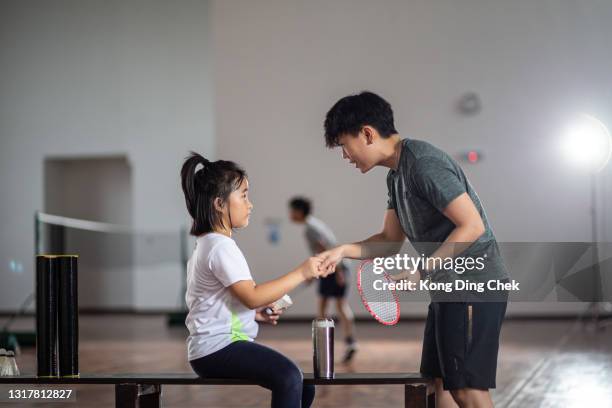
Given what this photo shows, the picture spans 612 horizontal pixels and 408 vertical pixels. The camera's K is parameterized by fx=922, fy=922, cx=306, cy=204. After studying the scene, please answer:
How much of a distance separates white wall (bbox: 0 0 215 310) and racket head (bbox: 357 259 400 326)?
11.2 meters

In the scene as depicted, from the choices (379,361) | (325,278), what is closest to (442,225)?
(379,361)

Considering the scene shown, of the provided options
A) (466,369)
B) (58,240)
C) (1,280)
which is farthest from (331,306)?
(466,369)

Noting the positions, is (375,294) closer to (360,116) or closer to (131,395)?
(360,116)

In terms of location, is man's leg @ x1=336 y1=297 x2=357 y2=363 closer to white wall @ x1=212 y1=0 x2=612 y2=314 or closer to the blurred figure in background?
the blurred figure in background

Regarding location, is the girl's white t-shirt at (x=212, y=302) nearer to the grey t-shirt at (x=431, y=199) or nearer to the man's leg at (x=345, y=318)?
the grey t-shirt at (x=431, y=199)

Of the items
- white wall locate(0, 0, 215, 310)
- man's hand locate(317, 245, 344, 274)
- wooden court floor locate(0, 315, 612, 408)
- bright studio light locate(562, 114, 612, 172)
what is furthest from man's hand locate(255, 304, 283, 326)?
white wall locate(0, 0, 215, 310)

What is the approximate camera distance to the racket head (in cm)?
316

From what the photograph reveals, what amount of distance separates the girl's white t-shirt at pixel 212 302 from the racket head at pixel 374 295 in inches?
17.1

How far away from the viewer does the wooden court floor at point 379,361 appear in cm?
512

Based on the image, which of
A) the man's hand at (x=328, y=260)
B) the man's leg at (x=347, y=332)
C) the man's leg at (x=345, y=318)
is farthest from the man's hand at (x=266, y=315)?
the man's leg at (x=345, y=318)

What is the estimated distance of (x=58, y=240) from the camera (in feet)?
38.0

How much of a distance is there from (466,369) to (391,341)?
6109 millimetres

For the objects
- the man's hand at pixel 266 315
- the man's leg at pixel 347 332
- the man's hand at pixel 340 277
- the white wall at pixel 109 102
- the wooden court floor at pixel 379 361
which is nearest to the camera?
the man's hand at pixel 266 315

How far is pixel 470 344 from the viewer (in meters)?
2.82
